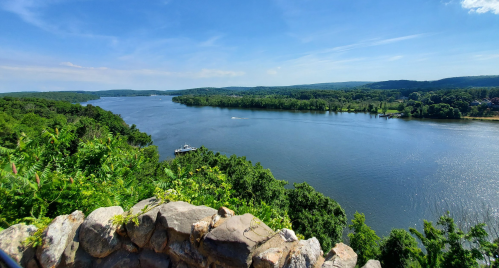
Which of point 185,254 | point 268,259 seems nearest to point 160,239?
point 185,254

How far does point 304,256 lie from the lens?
2.42m

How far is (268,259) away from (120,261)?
1832mm

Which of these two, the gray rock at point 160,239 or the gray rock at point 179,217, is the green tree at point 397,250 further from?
the gray rock at point 160,239

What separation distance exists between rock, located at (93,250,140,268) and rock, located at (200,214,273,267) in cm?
93

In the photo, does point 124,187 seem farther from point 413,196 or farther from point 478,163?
point 478,163

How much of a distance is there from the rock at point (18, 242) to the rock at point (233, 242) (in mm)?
1966

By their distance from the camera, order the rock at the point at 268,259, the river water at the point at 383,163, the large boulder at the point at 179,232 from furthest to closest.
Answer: the river water at the point at 383,163
the large boulder at the point at 179,232
the rock at the point at 268,259

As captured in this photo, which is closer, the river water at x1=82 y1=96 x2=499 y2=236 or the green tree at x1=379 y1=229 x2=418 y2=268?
the green tree at x1=379 y1=229 x2=418 y2=268

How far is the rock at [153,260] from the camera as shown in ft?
9.14

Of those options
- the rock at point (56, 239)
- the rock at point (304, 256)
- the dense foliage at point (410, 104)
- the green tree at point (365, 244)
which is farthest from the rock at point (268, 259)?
the dense foliage at point (410, 104)

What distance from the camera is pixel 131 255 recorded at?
9.36 ft

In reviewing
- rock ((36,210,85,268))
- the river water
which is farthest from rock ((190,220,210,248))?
the river water

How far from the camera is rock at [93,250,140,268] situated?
9.04 feet

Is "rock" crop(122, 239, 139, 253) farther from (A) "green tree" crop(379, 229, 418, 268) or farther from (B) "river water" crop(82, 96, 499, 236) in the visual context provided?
(B) "river water" crop(82, 96, 499, 236)
